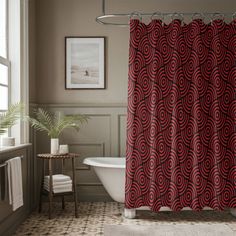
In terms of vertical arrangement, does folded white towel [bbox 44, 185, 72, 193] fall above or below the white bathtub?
below

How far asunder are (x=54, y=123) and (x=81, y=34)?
3.78 feet

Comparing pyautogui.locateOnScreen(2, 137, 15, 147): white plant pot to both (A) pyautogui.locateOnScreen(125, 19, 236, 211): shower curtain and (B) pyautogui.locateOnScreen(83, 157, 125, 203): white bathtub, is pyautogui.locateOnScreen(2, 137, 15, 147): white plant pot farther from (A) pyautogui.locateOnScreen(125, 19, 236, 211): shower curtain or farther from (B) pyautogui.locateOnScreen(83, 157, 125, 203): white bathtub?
(A) pyautogui.locateOnScreen(125, 19, 236, 211): shower curtain

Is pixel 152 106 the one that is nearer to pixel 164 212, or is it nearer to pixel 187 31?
pixel 187 31

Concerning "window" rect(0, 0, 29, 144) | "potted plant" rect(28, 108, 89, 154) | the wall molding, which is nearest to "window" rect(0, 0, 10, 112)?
"window" rect(0, 0, 29, 144)

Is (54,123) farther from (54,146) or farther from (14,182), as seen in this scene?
(14,182)

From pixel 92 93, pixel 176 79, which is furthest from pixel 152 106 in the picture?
pixel 92 93

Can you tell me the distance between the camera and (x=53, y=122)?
4707mm

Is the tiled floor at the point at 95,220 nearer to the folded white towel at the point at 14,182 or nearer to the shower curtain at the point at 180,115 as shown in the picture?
the shower curtain at the point at 180,115

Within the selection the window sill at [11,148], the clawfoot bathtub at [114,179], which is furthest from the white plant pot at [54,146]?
the clawfoot bathtub at [114,179]

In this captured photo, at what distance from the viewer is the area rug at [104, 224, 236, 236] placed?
346 centimetres

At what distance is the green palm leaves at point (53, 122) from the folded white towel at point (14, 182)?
2.68ft

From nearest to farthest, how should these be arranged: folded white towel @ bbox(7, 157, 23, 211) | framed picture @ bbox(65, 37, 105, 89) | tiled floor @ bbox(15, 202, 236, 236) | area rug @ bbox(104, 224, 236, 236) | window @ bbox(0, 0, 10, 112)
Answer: folded white towel @ bbox(7, 157, 23, 211) → area rug @ bbox(104, 224, 236, 236) → tiled floor @ bbox(15, 202, 236, 236) → window @ bbox(0, 0, 10, 112) → framed picture @ bbox(65, 37, 105, 89)

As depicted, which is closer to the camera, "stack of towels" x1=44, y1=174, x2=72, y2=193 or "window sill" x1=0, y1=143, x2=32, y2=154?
"window sill" x1=0, y1=143, x2=32, y2=154

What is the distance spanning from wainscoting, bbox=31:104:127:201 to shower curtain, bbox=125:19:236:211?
2.97ft
